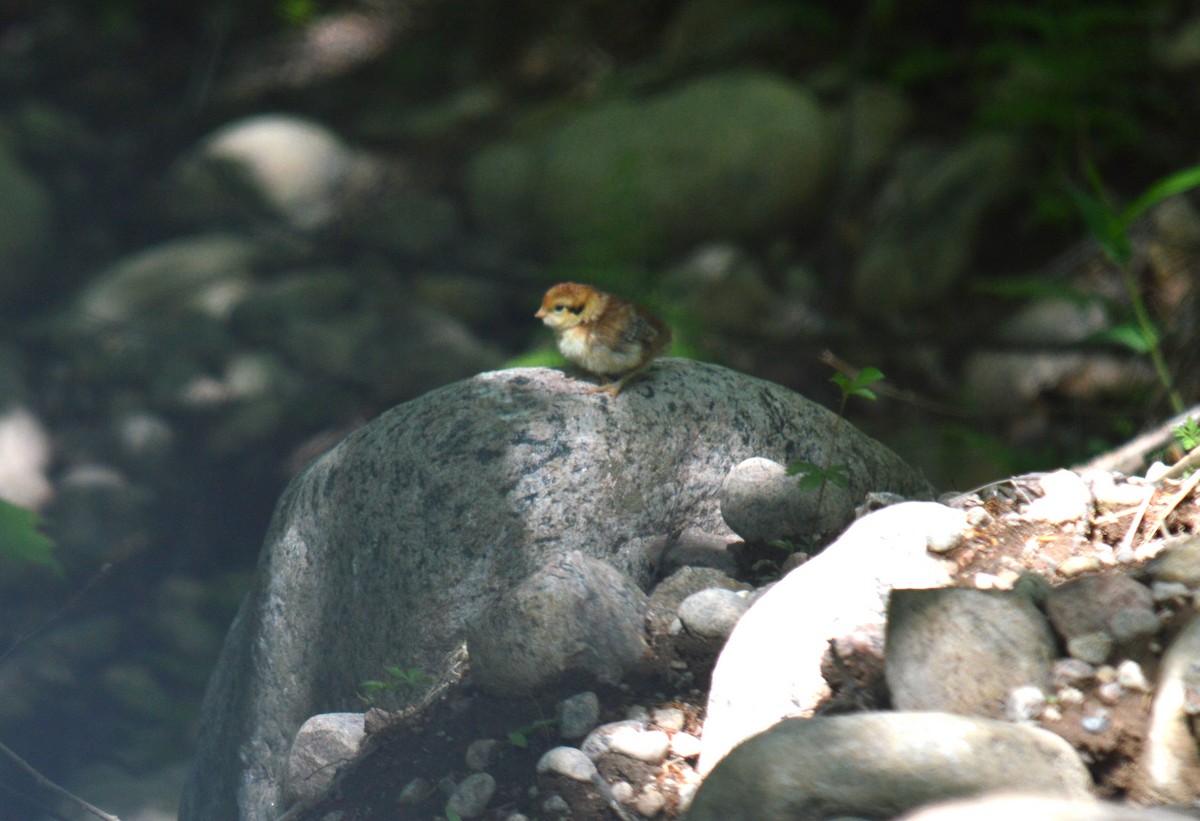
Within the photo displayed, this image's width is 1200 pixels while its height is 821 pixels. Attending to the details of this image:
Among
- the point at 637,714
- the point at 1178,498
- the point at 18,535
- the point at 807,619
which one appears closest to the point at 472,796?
the point at 637,714

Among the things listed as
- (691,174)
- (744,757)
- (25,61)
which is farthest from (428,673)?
(25,61)

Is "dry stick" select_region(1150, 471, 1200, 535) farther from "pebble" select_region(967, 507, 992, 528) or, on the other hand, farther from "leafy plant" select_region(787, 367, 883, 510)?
"leafy plant" select_region(787, 367, 883, 510)

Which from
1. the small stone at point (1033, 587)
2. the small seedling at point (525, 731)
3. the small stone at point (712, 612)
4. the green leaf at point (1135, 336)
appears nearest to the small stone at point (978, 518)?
the small stone at point (1033, 587)

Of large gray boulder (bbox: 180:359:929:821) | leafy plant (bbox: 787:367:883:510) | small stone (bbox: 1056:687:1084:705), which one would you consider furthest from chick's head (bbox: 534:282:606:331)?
small stone (bbox: 1056:687:1084:705)

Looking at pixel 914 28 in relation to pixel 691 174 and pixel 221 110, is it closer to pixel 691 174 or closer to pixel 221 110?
pixel 691 174

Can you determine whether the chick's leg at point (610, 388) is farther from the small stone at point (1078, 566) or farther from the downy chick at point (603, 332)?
the small stone at point (1078, 566)
